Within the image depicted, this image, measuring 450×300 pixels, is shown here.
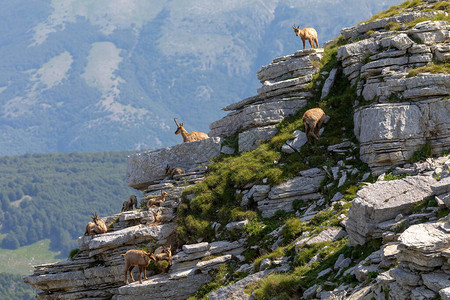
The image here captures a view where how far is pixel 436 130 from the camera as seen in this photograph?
28547 mm

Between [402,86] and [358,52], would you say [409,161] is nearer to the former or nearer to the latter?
[402,86]

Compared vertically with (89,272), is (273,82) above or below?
above

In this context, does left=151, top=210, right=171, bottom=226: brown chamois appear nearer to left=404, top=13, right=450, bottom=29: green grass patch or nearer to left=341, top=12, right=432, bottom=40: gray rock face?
left=341, top=12, right=432, bottom=40: gray rock face

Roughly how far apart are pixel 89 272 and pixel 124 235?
2.93 meters

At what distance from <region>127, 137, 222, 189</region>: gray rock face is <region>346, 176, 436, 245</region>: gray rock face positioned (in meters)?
15.7

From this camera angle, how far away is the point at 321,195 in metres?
29.7

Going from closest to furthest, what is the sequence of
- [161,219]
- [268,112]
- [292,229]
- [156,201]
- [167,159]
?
[292,229] → [161,219] → [156,201] → [268,112] → [167,159]

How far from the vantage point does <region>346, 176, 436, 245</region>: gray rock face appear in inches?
853

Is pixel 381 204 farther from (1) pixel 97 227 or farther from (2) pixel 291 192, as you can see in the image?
(1) pixel 97 227

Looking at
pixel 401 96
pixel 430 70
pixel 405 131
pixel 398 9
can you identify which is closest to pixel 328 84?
Result: pixel 401 96

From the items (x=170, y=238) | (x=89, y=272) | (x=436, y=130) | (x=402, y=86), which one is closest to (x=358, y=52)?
(x=402, y=86)

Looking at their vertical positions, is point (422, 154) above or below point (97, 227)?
above

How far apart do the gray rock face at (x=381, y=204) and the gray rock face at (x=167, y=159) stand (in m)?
15.7

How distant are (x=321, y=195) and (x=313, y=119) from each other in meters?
4.38
